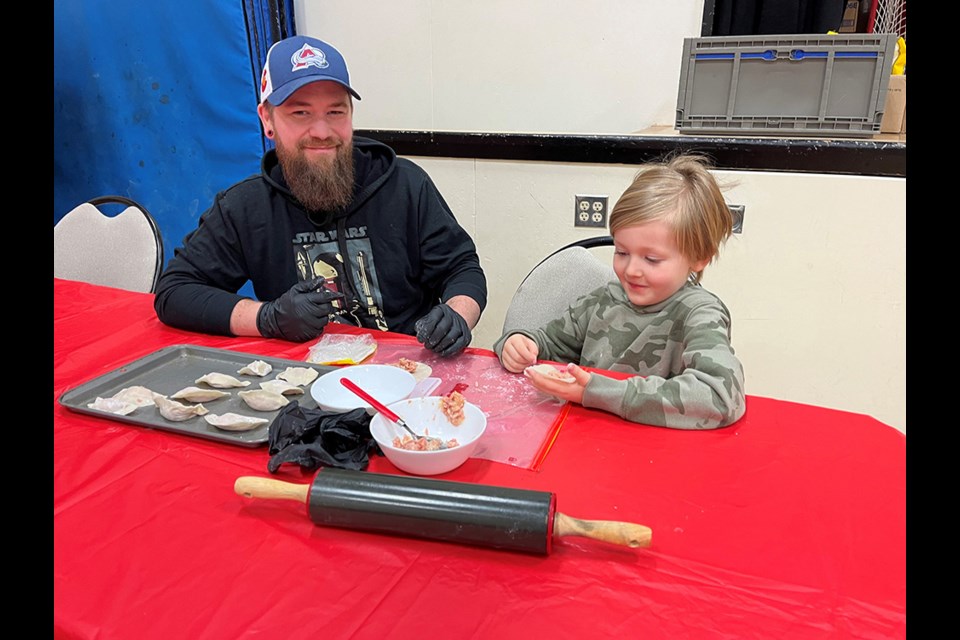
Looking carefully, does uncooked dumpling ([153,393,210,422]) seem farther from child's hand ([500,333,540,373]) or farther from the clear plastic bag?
child's hand ([500,333,540,373])

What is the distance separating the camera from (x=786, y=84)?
214 centimetres

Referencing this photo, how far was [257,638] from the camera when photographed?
0.69m

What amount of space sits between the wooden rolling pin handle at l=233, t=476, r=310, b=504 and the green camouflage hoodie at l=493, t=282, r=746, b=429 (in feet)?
1.73

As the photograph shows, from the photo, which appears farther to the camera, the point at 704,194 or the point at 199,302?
the point at 199,302

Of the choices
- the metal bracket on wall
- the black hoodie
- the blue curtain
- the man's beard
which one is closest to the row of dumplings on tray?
the black hoodie

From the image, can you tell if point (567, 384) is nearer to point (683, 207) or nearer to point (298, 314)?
point (683, 207)

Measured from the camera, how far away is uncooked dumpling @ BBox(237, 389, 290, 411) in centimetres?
117

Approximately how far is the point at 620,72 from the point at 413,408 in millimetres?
2148

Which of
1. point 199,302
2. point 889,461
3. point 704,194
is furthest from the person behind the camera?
point 199,302

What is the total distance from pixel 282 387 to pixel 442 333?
362mm

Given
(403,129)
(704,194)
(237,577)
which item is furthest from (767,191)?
(237,577)

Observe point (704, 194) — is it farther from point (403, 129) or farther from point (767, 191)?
point (403, 129)

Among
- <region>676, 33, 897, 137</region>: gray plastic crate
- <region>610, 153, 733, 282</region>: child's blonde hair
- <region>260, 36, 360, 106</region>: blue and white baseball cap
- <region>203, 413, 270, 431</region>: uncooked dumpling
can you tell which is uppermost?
<region>676, 33, 897, 137</region>: gray plastic crate

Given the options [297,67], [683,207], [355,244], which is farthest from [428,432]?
[297,67]
